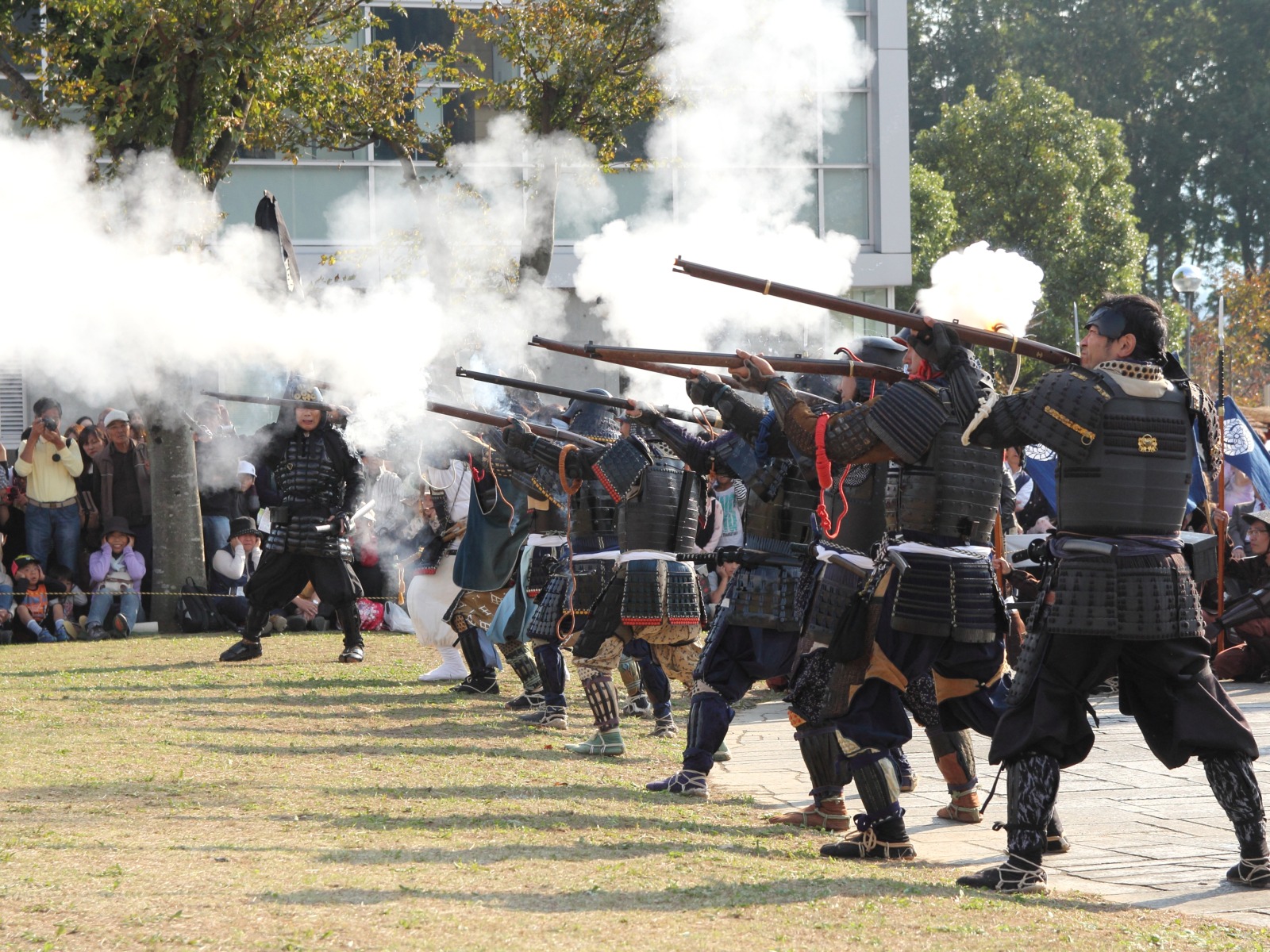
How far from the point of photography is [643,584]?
7.88 meters

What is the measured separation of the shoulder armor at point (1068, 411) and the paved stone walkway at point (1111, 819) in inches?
56.5

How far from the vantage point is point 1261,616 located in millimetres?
11094

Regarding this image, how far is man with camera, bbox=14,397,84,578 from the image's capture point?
47.5 ft

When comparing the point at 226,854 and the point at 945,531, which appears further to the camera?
the point at 945,531

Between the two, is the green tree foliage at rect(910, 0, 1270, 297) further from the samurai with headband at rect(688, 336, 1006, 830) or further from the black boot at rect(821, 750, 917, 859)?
the black boot at rect(821, 750, 917, 859)

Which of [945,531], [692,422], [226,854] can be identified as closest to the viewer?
[226,854]

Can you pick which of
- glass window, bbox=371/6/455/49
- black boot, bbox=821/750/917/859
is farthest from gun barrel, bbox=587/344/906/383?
glass window, bbox=371/6/455/49

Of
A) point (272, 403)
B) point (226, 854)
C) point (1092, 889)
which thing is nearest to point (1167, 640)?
point (1092, 889)

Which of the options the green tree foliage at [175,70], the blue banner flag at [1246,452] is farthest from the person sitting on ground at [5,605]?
the blue banner flag at [1246,452]

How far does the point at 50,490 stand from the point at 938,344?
10904mm

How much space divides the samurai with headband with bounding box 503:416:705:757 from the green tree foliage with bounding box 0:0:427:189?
726 centimetres

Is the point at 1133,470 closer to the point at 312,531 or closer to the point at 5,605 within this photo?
the point at 312,531

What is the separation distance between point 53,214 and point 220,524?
6.98 meters

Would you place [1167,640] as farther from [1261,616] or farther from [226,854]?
[1261,616]
